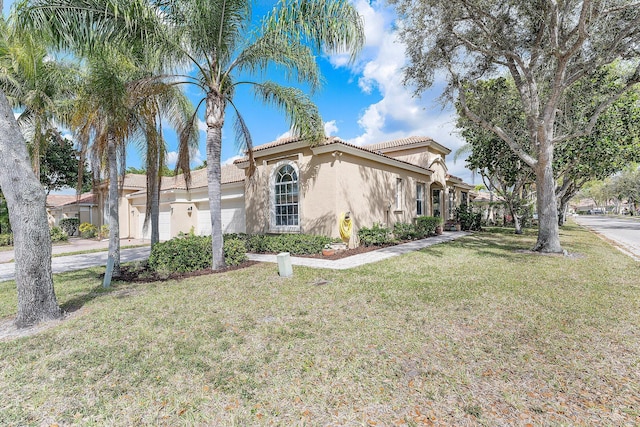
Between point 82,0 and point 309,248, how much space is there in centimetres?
927

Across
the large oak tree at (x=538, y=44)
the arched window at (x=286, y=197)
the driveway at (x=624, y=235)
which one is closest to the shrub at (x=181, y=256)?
the arched window at (x=286, y=197)

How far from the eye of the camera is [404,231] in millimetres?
15117

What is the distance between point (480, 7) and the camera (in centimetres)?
950

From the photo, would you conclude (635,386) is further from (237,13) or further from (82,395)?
(237,13)

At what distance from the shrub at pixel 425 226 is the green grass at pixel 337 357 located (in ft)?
31.9

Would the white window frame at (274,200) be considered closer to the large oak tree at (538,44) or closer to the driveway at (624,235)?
the large oak tree at (538,44)

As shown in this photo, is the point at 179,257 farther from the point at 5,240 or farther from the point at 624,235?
the point at 624,235

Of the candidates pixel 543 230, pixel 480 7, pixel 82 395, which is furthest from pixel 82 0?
pixel 543 230

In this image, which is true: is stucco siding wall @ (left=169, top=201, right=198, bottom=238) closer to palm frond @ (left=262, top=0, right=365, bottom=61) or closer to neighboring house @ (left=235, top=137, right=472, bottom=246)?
neighboring house @ (left=235, top=137, right=472, bottom=246)

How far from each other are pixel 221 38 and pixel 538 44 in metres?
10.4

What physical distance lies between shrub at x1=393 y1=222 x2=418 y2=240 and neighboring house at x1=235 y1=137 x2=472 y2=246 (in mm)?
391

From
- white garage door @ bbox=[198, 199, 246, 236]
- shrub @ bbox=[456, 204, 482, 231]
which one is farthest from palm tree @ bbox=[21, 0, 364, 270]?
shrub @ bbox=[456, 204, 482, 231]

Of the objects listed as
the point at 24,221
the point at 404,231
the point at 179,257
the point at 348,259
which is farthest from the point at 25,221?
the point at 404,231

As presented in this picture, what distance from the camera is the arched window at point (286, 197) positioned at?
1317 centimetres
